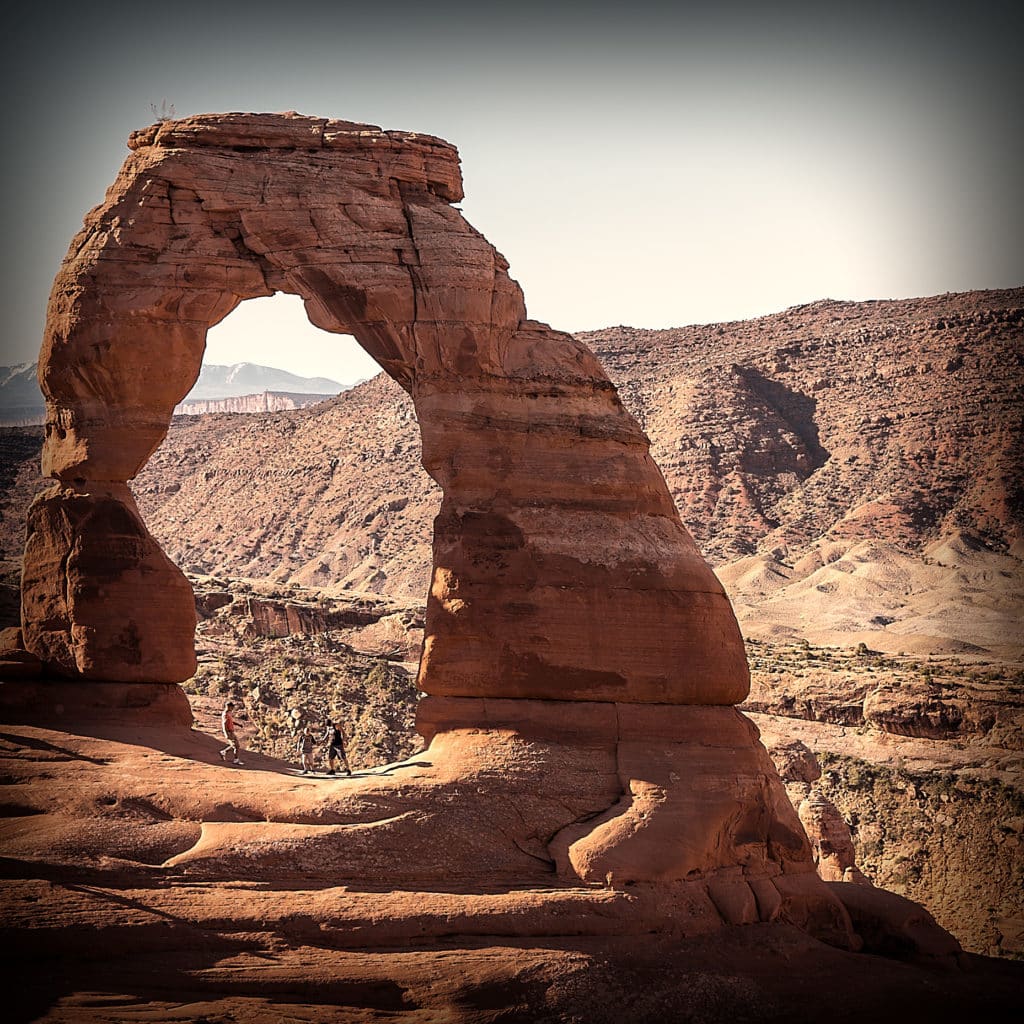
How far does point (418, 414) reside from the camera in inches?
846

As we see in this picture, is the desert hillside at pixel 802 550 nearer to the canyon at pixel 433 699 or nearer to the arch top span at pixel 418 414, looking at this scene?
the canyon at pixel 433 699

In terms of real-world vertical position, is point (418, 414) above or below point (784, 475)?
above

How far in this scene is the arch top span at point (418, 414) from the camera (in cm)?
2062

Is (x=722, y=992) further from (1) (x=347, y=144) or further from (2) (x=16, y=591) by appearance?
(2) (x=16, y=591)

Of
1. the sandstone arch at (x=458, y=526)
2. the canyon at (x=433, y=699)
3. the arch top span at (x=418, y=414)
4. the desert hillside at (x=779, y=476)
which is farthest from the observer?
the desert hillside at (x=779, y=476)

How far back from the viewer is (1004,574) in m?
76.2

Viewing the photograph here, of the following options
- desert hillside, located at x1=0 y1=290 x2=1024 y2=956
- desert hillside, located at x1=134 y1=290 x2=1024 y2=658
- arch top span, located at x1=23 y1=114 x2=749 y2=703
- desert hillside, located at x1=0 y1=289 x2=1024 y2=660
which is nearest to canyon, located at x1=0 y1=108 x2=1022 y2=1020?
arch top span, located at x1=23 y1=114 x2=749 y2=703

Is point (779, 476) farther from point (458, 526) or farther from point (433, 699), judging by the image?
point (433, 699)

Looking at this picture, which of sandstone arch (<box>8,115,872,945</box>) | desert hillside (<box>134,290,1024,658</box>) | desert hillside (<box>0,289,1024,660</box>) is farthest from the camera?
desert hillside (<box>134,290,1024,658</box>)

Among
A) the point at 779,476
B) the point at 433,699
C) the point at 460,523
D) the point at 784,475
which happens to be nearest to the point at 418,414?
the point at 460,523

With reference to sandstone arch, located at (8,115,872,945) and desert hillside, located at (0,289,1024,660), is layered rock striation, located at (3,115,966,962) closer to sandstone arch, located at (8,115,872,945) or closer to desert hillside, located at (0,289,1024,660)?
sandstone arch, located at (8,115,872,945)

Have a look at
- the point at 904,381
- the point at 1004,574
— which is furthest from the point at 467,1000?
the point at 904,381

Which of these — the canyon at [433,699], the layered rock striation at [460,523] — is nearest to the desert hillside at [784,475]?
the layered rock striation at [460,523]

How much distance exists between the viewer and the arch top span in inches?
812
